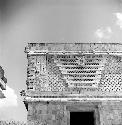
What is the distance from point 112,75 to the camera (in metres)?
16.6

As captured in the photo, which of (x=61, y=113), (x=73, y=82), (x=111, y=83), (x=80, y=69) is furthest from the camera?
(x=80, y=69)

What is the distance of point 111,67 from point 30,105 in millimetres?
5350

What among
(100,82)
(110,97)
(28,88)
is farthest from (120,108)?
(28,88)

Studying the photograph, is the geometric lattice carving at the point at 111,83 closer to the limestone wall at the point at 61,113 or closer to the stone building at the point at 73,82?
the stone building at the point at 73,82

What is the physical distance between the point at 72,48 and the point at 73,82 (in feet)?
7.20

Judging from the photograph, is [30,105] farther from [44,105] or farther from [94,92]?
[94,92]

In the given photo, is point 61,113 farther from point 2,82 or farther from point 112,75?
point 112,75

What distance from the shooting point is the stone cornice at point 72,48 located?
55.4 ft

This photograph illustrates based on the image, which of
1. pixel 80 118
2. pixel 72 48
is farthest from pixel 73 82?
pixel 80 118

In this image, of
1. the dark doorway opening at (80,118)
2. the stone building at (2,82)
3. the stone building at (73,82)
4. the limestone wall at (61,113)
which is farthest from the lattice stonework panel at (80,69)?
the stone building at (2,82)

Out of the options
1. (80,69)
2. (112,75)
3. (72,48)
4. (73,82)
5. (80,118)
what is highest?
(72,48)

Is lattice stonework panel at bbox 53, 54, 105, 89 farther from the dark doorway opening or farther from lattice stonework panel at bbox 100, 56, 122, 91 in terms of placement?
the dark doorway opening

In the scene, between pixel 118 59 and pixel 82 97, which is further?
pixel 118 59

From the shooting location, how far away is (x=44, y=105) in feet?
51.6
